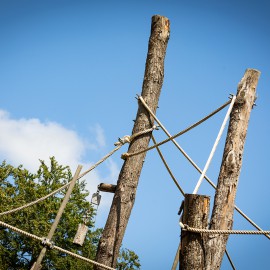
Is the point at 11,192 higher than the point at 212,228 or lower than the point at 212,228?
higher

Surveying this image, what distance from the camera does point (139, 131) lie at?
5.44m

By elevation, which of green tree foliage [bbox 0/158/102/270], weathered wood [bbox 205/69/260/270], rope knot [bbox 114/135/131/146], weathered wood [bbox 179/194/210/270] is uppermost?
green tree foliage [bbox 0/158/102/270]

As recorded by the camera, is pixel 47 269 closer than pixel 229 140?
No

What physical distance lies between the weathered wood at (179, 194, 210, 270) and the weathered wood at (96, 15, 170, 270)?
170 centimetres

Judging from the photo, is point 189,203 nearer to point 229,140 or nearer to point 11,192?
point 229,140

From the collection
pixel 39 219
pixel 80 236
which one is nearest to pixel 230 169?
pixel 80 236

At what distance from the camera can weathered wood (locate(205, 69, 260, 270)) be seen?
3.43m

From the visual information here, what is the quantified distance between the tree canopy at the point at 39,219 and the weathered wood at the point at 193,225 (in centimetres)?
1613

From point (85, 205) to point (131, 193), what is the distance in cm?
1720

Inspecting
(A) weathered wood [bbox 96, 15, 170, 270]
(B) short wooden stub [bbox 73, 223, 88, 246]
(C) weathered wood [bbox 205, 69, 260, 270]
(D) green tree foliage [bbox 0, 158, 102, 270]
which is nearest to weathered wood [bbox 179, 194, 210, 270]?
(C) weathered wood [bbox 205, 69, 260, 270]

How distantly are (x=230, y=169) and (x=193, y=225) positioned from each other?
0.76m

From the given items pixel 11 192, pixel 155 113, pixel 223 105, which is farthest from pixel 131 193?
pixel 11 192

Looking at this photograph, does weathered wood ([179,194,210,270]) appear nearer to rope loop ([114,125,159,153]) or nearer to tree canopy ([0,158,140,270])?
rope loop ([114,125,159,153])

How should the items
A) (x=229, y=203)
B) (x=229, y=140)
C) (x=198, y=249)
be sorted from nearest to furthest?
(x=198, y=249) → (x=229, y=203) → (x=229, y=140)
